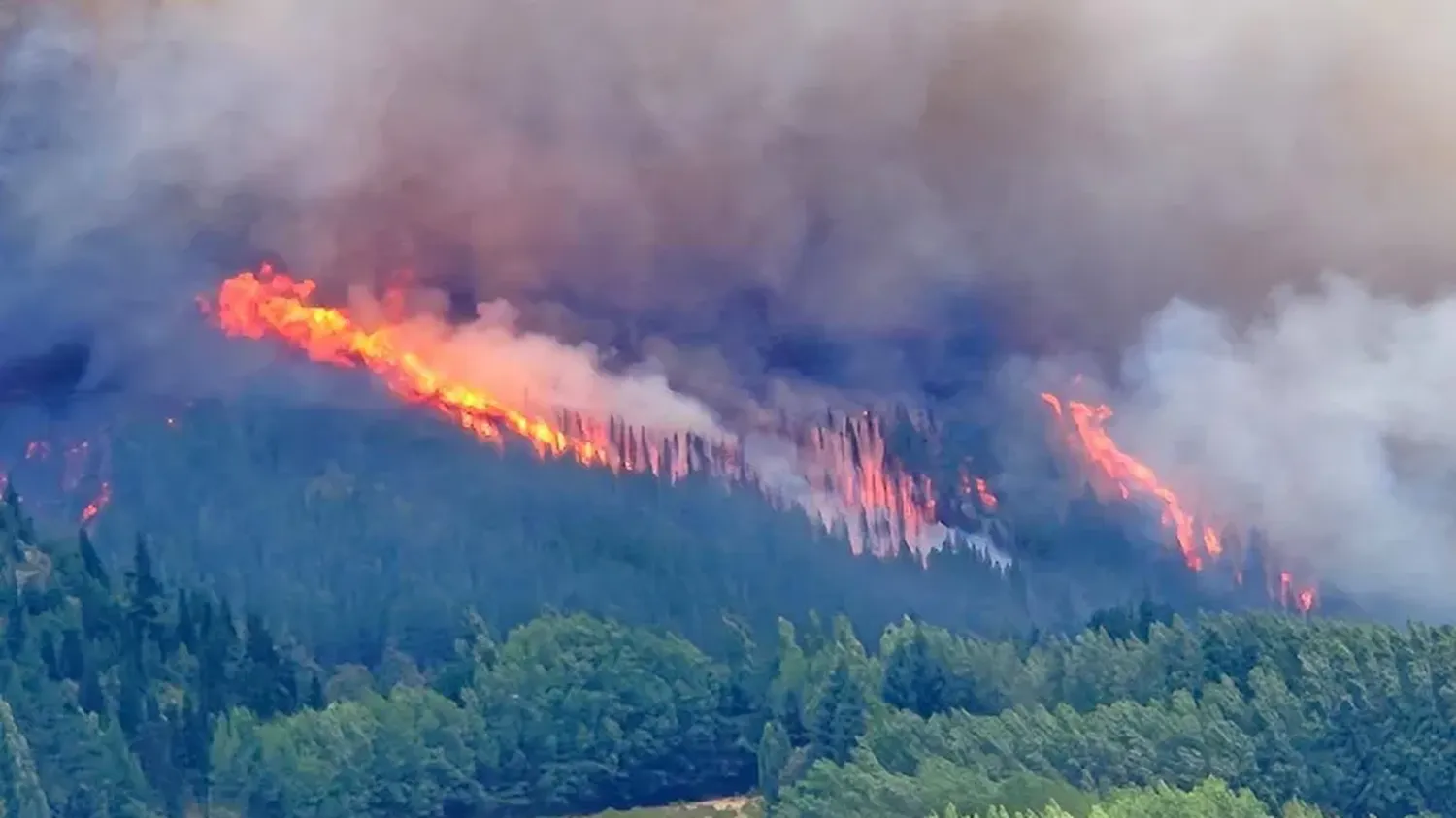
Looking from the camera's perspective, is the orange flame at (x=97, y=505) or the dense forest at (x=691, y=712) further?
the orange flame at (x=97, y=505)

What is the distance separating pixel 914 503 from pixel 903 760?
2750mm

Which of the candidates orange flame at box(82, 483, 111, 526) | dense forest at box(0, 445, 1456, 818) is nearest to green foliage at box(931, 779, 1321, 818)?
dense forest at box(0, 445, 1456, 818)

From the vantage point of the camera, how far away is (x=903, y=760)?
50.8 feet

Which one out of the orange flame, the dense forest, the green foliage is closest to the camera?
the green foliage

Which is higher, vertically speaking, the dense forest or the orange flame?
the orange flame

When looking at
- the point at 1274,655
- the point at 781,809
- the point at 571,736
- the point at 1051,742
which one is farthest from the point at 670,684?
the point at 1274,655

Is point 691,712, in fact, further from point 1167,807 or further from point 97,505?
point 97,505

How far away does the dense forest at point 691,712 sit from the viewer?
601 inches

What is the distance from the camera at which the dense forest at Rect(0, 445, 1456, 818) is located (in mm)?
15273

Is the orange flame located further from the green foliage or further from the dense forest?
the green foliage

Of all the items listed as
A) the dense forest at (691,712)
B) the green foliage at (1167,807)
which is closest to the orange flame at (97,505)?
the dense forest at (691,712)

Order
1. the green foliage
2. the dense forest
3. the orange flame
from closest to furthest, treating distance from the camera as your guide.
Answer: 1. the green foliage
2. the dense forest
3. the orange flame

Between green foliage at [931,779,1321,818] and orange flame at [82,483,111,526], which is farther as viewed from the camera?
orange flame at [82,483,111,526]

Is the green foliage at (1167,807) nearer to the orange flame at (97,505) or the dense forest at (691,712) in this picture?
the dense forest at (691,712)
